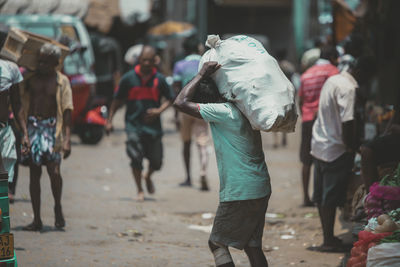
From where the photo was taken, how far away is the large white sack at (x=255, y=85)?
468cm

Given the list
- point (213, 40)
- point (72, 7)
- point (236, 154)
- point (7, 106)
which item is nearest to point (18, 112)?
point (7, 106)

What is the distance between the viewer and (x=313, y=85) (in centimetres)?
874

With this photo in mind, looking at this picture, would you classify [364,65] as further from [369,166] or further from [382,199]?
[382,199]

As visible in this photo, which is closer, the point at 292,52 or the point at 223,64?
the point at 223,64

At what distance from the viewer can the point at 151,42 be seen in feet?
124

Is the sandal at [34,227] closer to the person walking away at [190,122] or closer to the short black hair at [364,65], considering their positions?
the short black hair at [364,65]

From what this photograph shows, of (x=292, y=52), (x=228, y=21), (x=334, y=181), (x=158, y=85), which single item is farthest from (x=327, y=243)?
(x=228, y=21)

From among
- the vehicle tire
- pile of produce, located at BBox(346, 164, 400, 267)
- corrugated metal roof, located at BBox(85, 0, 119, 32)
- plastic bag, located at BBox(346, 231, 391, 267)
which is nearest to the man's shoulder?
pile of produce, located at BBox(346, 164, 400, 267)

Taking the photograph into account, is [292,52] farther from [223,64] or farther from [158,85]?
[223,64]

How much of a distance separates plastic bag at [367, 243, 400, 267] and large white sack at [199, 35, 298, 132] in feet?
3.19

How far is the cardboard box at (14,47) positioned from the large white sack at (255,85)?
320 cm

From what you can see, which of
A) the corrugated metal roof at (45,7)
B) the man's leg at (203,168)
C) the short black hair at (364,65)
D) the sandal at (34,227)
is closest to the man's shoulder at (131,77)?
the man's leg at (203,168)

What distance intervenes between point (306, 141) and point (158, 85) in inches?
80.7

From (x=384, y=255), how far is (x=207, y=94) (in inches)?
62.5
